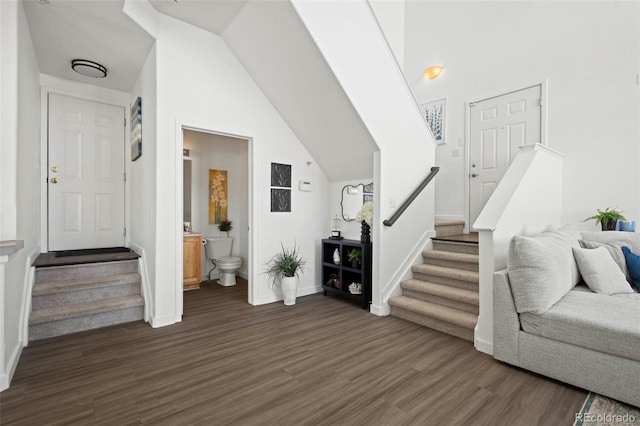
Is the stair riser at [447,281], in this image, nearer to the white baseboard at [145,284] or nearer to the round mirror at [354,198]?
the round mirror at [354,198]

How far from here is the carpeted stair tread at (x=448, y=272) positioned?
3.18m

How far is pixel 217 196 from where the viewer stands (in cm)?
533

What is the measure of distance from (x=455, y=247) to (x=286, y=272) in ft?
6.85

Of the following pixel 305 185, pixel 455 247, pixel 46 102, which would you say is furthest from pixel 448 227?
pixel 46 102

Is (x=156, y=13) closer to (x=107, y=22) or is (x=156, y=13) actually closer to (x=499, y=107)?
(x=107, y=22)

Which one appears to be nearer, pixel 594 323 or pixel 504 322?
pixel 594 323

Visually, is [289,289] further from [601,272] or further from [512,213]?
[601,272]

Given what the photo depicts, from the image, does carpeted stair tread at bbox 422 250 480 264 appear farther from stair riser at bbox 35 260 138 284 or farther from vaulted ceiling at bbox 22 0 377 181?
stair riser at bbox 35 260 138 284

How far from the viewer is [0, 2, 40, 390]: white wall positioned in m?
2.10

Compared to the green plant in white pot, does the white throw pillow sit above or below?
above

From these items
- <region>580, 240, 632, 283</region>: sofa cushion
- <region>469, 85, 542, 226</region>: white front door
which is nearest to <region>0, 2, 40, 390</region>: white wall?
<region>580, 240, 632, 283</region>: sofa cushion

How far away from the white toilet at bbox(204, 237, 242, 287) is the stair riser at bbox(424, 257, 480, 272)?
281cm

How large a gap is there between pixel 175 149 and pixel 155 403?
7.53ft

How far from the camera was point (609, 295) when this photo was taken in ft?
8.09
